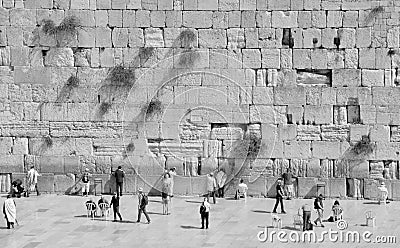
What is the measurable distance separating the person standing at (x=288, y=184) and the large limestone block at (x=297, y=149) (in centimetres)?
57

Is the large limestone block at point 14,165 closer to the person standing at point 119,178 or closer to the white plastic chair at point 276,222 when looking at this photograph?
the person standing at point 119,178

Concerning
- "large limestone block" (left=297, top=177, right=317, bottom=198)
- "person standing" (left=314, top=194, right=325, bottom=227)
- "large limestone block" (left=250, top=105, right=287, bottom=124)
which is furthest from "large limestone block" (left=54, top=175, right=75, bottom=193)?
"person standing" (left=314, top=194, right=325, bottom=227)

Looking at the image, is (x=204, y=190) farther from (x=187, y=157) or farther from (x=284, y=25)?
(x=284, y=25)

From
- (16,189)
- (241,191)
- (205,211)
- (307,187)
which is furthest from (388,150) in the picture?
(16,189)

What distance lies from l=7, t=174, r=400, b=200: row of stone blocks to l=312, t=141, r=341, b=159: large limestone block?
664 millimetres

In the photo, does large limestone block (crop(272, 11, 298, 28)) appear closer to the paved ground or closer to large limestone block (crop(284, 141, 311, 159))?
large limestone block (crop(284, 141, 311, 159))

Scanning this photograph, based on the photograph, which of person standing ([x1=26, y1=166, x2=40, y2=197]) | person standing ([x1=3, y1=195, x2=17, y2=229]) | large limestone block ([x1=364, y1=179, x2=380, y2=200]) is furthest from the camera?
person standing ([x1=26, y1=166, x2=40, y2=197])

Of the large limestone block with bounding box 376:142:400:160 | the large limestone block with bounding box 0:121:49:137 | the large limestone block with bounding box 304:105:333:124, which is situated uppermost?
the large limestone block with bounding box 304:105:333:124

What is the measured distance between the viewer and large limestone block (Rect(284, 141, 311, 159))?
Result: 33500 mm

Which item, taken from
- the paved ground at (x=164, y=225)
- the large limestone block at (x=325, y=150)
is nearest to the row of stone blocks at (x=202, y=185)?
the paved ground at (x=164, y=225)

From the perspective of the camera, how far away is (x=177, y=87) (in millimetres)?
33812

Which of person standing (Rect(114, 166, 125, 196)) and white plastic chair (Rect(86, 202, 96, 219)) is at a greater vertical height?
person standing (Rect(114, 166, 125, 196))

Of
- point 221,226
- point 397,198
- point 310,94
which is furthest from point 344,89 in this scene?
point 221,226

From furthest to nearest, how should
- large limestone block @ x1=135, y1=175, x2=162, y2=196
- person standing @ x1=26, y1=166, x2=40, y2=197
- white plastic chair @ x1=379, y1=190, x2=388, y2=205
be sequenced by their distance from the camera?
1. large limestone block @ x1=135, y1=175, x2=162, y2=196
2. person standing @ x1=26, y1=166, x2=40, y2=197
3. white plastic chair @ x1=379, y1=190, x2=388, y2=205
